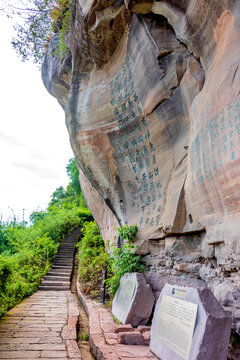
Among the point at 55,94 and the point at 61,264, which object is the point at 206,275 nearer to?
the point at 61,264

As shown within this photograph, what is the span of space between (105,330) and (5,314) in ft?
6.82

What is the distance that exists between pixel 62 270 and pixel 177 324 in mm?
6829

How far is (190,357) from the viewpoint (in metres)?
1.99

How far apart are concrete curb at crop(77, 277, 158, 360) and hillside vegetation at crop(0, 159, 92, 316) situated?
154 cm

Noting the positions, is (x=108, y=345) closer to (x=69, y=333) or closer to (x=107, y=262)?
(x=69, y=333)

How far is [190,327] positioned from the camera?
6.97ft

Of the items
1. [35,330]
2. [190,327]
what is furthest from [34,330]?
[190,327]

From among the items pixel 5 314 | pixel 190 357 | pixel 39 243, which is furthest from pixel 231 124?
pixel 39 243

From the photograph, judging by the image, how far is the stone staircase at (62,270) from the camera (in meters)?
7.37

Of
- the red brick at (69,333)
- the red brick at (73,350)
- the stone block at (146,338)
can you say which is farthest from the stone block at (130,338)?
the red brick at (69,333)

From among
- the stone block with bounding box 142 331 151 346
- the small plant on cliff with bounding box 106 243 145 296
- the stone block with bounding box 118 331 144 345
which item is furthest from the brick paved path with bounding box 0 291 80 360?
the small plant on cliff with bounding box 106 243 145 296

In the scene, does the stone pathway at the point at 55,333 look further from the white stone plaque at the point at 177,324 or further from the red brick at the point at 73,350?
the white stone plaque at the point at 177,324

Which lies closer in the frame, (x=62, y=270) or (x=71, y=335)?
(x=71, y=335)

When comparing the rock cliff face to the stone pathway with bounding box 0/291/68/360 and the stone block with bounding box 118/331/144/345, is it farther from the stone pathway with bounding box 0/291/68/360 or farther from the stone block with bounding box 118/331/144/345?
the stone pathway with bounding box 0/291/68/360
